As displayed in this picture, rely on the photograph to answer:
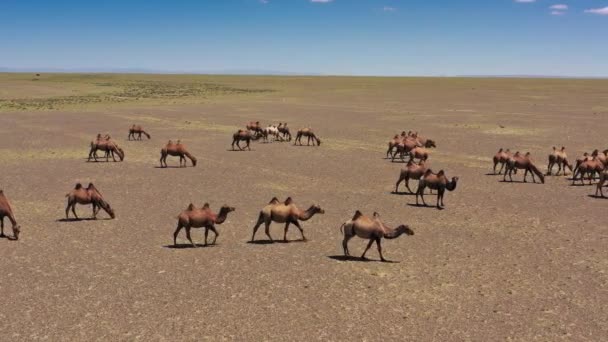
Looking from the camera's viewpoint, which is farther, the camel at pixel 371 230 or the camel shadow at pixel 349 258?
the camel shadow at pixel 349 258

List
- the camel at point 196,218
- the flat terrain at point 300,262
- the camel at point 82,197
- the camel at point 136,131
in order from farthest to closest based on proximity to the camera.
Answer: the camel at point 136,131 < the camel at point 82,197 < the camel at point 196,218 < the flat terrain at point 300,262

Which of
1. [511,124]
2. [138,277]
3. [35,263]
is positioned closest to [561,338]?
[138,277]

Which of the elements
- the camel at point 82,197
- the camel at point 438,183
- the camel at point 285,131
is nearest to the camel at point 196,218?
the camel at point 82,197

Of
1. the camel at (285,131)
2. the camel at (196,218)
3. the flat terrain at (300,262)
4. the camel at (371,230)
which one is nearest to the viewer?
the flat terrain at (300,262)

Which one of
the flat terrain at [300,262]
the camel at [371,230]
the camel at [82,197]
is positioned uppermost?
the camel at [371,230]

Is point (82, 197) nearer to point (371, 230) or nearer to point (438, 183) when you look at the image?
point (371, 230)

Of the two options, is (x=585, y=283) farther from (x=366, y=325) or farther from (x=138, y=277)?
(x=138, y=277)

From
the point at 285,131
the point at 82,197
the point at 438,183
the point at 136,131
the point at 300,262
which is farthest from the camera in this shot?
the point at 285,131

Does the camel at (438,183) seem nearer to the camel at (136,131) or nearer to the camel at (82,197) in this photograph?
the camel at (82,197)

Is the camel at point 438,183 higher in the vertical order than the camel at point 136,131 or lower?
higher

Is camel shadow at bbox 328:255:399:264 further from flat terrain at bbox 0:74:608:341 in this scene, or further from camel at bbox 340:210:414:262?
camel at bbox 340:210:414:262

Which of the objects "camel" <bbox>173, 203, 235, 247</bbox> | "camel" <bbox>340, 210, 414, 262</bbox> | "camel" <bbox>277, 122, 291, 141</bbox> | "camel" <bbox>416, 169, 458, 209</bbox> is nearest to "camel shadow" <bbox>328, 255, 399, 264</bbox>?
"camel" <bbox>340, 210, 414, 262</bbox>

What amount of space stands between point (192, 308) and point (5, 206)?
23.8ft

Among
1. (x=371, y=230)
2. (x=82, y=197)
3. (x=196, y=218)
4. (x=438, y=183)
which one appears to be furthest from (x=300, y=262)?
(x=438, y=183)
